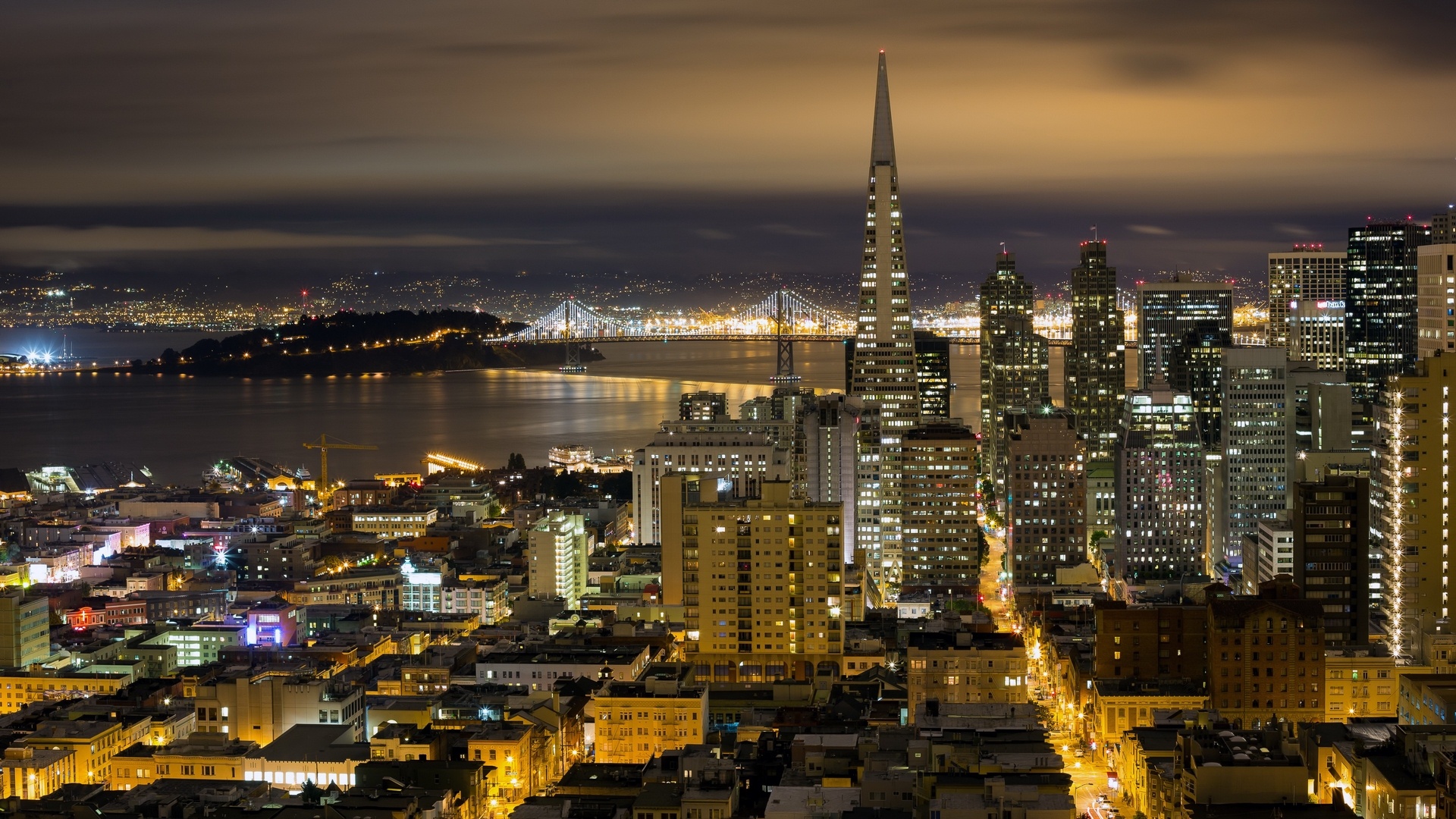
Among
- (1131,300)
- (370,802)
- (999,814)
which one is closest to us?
(999,814)

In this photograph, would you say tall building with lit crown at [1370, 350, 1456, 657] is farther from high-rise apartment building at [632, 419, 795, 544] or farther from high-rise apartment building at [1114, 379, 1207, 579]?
high-rise apartment building at [632, 419, 795, 544]

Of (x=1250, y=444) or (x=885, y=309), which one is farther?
(x=885, y=309)

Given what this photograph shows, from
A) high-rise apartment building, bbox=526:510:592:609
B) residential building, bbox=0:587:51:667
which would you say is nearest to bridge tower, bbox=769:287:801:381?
high-rise apartment building, bbox=526:510:592:609

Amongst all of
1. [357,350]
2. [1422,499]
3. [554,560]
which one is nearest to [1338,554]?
[1422,499]

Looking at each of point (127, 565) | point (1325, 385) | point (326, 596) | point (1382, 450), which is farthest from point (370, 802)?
point (1325, 385)

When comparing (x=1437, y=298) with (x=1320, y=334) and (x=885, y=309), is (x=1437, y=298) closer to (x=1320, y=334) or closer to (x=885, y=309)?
(x=885, y=309)

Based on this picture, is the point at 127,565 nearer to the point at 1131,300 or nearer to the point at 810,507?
the point at 810,507

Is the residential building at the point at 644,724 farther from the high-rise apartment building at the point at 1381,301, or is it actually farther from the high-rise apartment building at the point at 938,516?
the high-rise apartment building at the point at 1381,301
